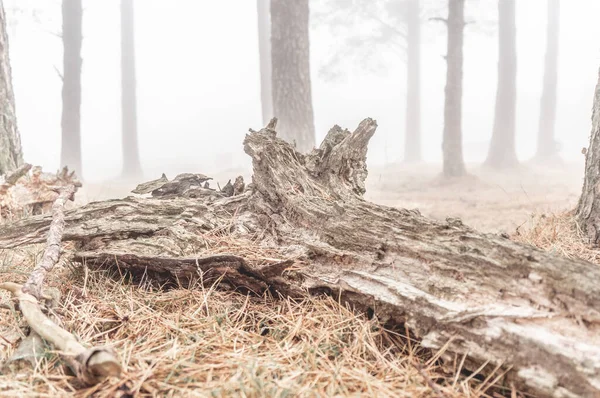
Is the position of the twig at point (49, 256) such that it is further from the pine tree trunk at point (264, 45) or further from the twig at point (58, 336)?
the pine tree trunk at point (264, 45)

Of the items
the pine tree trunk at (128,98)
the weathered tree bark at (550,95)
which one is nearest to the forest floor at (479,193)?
the weathered tree bark at (550,95)

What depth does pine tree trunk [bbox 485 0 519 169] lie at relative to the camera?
11281 millimetres

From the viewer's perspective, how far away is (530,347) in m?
0.94

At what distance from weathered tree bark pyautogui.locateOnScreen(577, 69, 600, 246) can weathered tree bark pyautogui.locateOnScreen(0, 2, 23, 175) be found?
3529 mm

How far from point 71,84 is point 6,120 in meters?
7.87

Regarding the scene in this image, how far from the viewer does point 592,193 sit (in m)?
1.94

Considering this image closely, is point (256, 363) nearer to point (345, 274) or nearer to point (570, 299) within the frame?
point (345, 274)

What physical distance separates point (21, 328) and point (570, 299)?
58.7 inches

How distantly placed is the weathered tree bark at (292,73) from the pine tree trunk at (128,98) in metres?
9.27

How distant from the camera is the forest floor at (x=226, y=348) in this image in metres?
0.93

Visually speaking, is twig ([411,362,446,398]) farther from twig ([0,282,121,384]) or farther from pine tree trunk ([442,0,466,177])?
pine tree trunk ([442,0,466,177])

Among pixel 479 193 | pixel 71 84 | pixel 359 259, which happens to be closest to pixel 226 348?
pixel 359 259

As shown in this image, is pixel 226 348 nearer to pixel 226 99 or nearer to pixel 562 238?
pixel 562 238

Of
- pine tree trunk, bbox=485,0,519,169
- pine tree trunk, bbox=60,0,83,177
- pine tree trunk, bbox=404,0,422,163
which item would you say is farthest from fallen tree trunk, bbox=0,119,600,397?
pine tree trunk, bbox=404,0,422,163
